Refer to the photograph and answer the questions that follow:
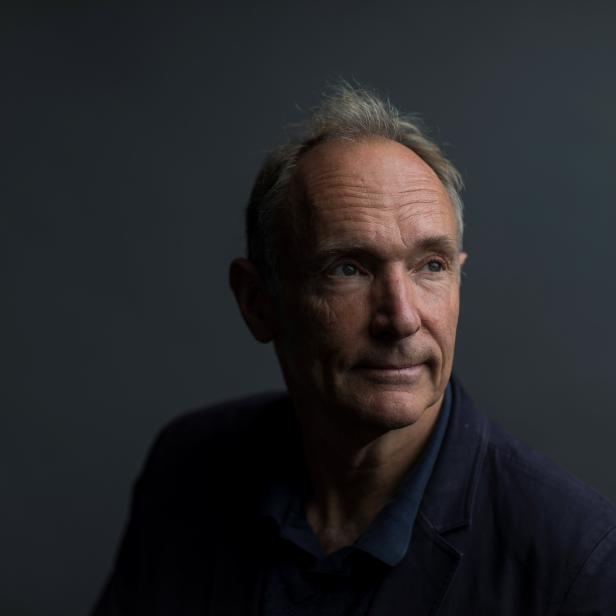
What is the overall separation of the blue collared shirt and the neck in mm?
28

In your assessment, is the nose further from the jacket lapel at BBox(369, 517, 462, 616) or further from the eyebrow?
the jacket lapel at BBox(369, 517, 462, 616)

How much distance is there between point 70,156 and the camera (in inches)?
125

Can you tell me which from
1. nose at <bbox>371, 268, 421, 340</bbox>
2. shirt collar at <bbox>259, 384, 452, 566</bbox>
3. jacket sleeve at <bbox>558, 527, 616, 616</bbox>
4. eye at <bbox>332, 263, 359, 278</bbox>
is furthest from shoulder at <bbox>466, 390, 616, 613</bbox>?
eye at <bbox>332, 263, 359, 278</bbox>

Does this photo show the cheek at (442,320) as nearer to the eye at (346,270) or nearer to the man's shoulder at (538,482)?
the eye at (346,270)

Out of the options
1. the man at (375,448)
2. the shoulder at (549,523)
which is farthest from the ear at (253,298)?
the shoulder at (549,523)

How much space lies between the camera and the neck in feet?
6.81

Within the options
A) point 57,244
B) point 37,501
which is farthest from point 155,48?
point 37,501

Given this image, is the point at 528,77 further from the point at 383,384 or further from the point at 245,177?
the point at 383,384

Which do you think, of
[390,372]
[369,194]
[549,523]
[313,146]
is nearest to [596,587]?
[549,523]

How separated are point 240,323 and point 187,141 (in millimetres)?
604

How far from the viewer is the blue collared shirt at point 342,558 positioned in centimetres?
199

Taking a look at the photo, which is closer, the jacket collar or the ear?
the jacket collar

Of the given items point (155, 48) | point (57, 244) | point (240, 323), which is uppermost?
point (155, 48)

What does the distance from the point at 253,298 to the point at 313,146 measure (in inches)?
14.5
